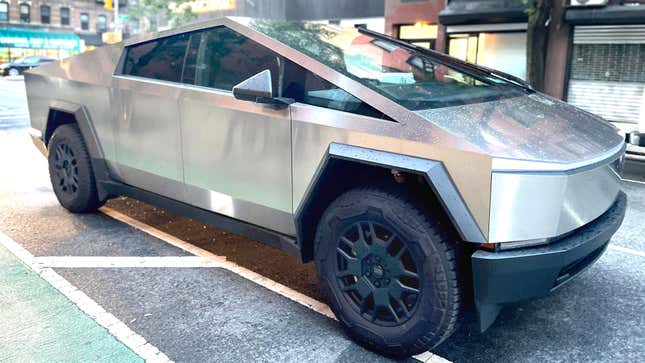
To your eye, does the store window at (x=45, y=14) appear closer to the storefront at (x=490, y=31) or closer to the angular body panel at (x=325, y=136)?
the storefront at (x=490, y=31)

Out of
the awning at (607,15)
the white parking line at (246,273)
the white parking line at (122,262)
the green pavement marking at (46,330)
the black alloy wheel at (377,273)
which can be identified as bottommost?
the white parking line at (246,273)

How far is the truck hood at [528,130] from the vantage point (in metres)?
2.45

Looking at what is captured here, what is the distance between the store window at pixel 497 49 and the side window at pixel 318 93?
12066mm

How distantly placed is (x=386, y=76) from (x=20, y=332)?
248cm

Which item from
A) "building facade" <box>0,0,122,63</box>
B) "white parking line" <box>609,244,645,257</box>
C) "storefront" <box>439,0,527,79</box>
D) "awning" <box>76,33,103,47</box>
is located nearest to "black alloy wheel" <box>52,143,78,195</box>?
"white parking line" <box>609,244,645,257</box>

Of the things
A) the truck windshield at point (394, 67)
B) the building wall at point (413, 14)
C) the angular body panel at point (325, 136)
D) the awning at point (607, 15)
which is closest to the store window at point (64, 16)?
the building wall at point (413, 14)

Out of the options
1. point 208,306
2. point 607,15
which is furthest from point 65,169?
point 607,15

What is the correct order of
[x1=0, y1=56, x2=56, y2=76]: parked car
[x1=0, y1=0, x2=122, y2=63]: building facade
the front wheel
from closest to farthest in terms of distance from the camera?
the front wheel → [x1=0, y1=56, x2=56, y2=76]: parked car → [x1=0, y1=0, x2=122, y2=63]: building facade

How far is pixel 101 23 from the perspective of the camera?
5366cm

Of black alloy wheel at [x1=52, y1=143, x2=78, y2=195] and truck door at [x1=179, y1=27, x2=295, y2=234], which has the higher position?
truck door at [x1=179, y1=27, x2=295, y2=234]

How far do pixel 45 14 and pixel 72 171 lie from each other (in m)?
51.2

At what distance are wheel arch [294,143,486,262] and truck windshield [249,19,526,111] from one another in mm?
321

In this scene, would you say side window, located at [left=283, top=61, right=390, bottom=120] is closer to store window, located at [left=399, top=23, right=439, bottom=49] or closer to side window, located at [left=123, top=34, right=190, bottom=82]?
side window, located at [left=123, top=34, right=190, bottom=82]

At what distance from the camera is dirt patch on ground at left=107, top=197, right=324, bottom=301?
12.4 feet
